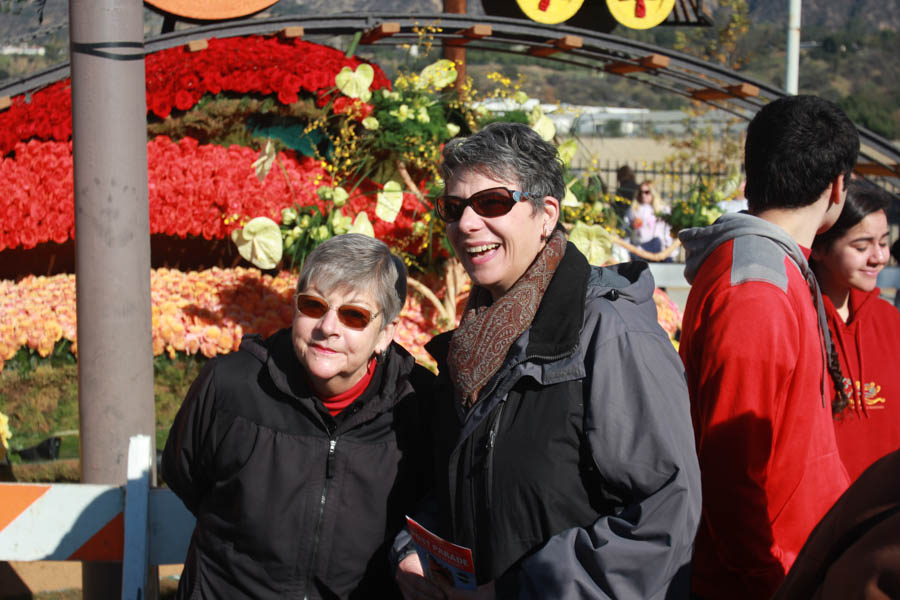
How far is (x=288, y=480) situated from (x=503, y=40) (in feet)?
17.8

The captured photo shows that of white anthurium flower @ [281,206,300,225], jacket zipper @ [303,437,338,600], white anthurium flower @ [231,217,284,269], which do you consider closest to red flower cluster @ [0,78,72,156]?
white anthurium flower @ [231,217,284,269]

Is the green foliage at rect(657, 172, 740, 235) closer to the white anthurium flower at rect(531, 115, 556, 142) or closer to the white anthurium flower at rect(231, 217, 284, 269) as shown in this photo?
the white anthurium flower at rect(531, 115, 556, 142)

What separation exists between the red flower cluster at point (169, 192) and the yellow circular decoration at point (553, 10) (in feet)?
9.44

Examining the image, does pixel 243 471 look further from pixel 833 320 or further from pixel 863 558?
pixel 833 320

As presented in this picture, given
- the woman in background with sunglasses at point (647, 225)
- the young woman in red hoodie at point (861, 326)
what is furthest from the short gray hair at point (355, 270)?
the woman in background with sunglasses at point (647, 225)

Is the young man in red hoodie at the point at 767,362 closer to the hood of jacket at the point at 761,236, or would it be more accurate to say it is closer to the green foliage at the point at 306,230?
the hood of jacket at the point at 761,236

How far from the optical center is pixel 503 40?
22.5 feet

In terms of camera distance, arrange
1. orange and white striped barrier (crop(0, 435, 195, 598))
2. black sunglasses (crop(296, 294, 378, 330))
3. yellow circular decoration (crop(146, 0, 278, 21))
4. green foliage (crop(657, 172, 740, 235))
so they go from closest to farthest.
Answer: black sunglasses (crop(296, 294, 378, 330))
orange and white striped barrier (crop(0, 435, 195, 598))
yellow circular decoration (crop(146, 0, 278, 21))
green foliage (crop(657, 172, 740, 235))

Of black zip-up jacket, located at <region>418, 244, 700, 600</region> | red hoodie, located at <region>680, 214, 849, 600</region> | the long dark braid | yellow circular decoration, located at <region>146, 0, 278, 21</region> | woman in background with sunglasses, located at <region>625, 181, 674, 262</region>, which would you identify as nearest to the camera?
black zip-up jacket, located at <region>418, 244, 700, 600</region>

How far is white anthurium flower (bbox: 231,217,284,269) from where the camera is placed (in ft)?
16.2

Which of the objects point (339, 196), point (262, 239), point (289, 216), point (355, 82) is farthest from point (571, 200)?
point (262, 239)

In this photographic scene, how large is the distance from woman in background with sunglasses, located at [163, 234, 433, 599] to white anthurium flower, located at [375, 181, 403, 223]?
2822 millimetres

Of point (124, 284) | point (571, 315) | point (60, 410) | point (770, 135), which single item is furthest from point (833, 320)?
point (60, 410)

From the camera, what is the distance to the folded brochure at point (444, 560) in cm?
179
